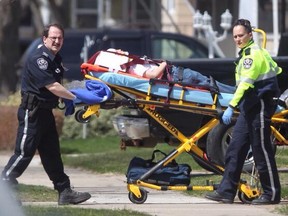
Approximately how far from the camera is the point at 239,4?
19.5m

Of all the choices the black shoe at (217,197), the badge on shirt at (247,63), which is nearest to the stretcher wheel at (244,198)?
the black shoe at (217,197)

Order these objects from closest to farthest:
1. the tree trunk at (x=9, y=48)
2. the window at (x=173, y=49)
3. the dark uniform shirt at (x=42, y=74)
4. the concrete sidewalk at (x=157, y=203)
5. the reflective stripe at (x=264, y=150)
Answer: the dark uniform shirt at (x=42, y=74) → the concrete sidewalk at (x=157, y=203) → the reflective stripe at (x=264, y=150) → the window at (x=173, y=49) → the tree trunk at (x=9, y=48)

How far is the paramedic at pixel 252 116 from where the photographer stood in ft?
33.5

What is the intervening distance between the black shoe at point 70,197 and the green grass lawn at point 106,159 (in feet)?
1.72

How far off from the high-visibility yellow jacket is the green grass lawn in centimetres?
117

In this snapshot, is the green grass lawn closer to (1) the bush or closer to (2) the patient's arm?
(1) the bush

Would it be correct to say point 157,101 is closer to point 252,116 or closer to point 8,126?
point 252,116

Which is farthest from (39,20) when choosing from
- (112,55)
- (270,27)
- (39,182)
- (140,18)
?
(112,55)

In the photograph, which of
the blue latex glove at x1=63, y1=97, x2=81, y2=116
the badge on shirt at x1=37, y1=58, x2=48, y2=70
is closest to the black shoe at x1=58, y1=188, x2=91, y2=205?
the blue latex glove at x1=63, y1=97, x2=81, y2=116

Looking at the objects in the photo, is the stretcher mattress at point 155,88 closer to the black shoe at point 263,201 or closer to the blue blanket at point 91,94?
the blue blanket at point 91,94

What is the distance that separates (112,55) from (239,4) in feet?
29.3

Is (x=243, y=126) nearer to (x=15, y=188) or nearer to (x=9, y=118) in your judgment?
(x=15, y=188)

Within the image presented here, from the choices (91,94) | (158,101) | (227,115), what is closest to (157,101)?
(158,101)

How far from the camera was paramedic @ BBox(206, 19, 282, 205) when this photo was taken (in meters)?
10.2
